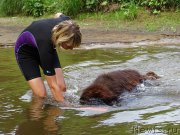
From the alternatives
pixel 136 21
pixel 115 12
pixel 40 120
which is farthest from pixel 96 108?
pixel 115 12

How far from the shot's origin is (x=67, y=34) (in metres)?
4.95

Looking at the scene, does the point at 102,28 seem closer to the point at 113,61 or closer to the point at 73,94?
the point at 113,61

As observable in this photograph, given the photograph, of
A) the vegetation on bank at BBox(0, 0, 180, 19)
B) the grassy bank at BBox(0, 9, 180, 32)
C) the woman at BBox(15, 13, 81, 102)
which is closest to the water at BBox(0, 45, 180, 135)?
the woman at BBox(15, 13, 81, 102)

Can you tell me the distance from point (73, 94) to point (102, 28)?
6.90 metres

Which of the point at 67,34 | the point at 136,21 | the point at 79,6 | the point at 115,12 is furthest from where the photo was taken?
the point at 79,6

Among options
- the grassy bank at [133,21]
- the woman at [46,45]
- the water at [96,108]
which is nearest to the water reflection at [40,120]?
the water at [96,108]

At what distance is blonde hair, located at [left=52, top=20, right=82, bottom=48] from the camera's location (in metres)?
4.95

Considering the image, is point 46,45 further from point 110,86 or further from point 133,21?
point 133,21

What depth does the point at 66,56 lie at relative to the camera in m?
9.69

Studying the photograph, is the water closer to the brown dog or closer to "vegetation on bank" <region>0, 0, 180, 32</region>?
the brown dog

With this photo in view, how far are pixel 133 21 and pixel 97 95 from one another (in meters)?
8.21

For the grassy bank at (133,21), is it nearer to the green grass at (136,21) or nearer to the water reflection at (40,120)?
the green grass at (136,21)

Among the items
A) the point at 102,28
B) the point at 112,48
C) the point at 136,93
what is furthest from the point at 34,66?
the point at 102,28

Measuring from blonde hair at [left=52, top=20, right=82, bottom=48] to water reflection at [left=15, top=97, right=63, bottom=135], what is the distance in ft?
3.09
